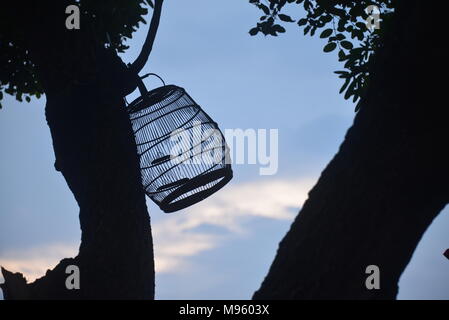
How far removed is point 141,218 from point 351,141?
1.80 metres

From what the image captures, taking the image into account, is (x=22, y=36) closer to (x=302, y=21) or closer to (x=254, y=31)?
(x=254, y=31)

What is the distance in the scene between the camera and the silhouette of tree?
3.41 m

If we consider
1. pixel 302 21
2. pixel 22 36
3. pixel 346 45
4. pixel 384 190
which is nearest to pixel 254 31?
pixel 302 21

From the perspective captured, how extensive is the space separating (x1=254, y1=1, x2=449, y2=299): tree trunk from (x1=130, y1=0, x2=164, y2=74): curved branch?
2305 mm

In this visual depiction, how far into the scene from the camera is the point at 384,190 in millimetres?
2281

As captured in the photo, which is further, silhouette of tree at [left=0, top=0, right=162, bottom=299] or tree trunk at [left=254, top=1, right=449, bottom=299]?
silhouette of tree at [left=0, top=0, right=162, bottom=299]

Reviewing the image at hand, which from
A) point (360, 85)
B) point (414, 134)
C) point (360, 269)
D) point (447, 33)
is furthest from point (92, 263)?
point (360, 85)

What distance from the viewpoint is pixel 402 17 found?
2545 millimetres

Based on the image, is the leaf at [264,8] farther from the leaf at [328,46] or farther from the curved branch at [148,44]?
the curved branch at [148,44]

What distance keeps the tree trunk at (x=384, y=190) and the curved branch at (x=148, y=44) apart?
231 cm

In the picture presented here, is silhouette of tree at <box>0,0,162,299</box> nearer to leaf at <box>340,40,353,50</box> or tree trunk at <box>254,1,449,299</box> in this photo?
tree trunk at <box>254,1,449,299</box>

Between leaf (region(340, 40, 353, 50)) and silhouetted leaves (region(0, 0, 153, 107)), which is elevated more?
silhouetted leaves (region(0, 0, 153, 107))

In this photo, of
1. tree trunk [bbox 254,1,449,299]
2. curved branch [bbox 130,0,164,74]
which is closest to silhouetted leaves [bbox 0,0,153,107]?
curved branch [bbox 130,0,164,74]
